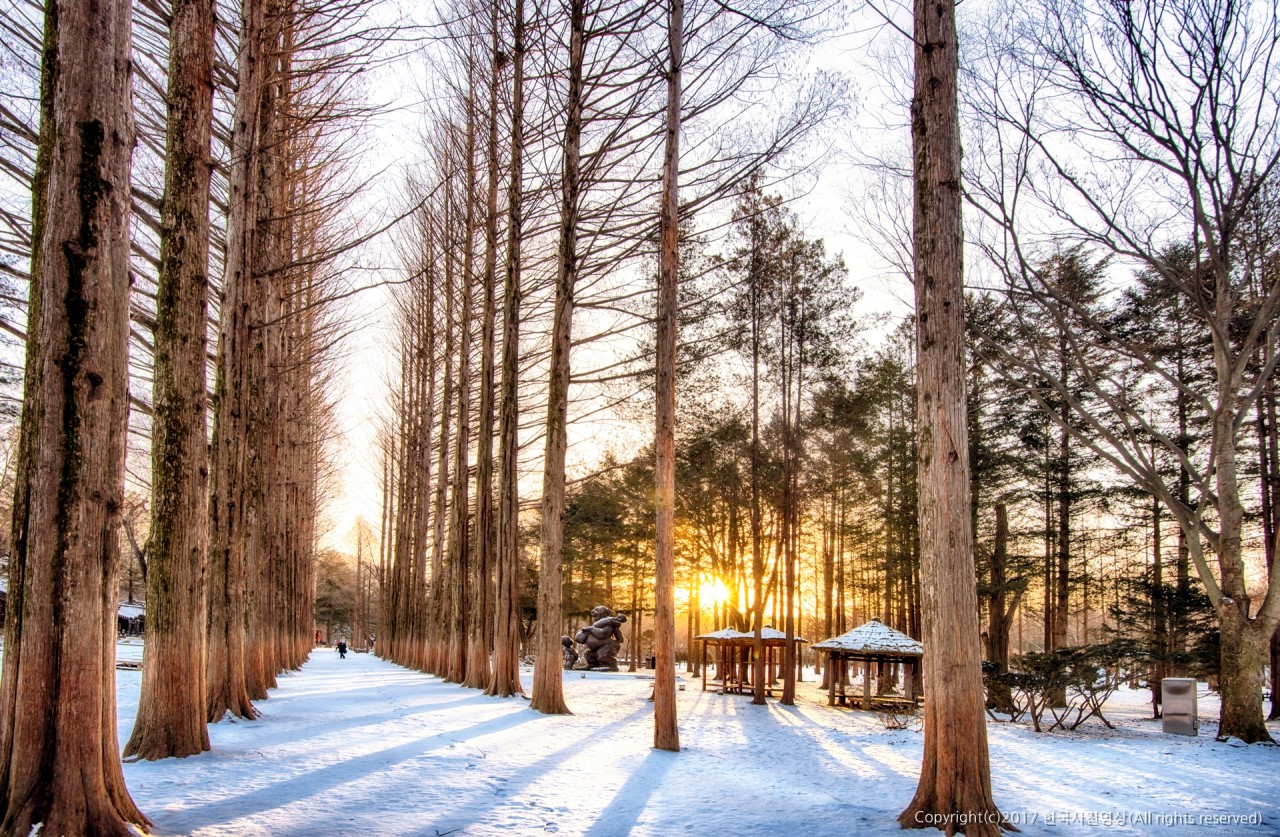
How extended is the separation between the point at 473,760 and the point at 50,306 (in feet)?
17.1

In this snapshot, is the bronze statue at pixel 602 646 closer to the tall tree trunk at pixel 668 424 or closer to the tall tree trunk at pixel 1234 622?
the tall tree trunk at pixel 1234 622

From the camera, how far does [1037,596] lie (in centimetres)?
3002

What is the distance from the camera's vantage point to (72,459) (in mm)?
3674

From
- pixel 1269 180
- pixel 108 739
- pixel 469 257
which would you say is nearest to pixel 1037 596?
pixel 1269 180

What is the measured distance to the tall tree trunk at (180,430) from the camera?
6.11 metres

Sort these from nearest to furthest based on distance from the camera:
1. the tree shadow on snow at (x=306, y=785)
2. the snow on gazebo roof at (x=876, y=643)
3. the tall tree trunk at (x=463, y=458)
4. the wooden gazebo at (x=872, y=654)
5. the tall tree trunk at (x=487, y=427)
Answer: the tree shadow on snow at (x=306, y=785)
the tall tree trunk at (x=487, y=427)
the tall tree trunk at (x=463, y=458)
the snow on gazebo roof at (x=876, y=643)
the wooden gazebo at (x=872, y=654)

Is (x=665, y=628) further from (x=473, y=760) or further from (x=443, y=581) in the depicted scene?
(x=443, y=581)

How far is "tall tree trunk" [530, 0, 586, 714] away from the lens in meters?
11.8

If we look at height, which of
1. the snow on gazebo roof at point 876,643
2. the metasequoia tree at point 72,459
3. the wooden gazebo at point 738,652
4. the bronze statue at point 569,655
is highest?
the metasequoia tree at point 72,459

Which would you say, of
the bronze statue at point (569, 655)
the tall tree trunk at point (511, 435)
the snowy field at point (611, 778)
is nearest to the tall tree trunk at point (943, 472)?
the snowy field at point (611, 778)

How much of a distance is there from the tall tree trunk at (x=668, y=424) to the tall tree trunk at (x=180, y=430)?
455 cm

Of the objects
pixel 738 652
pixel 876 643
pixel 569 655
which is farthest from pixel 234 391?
pixel 569 655

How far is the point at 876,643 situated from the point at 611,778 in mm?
12308

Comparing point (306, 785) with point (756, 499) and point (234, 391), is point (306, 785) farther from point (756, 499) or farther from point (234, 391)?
point (756, 499)
